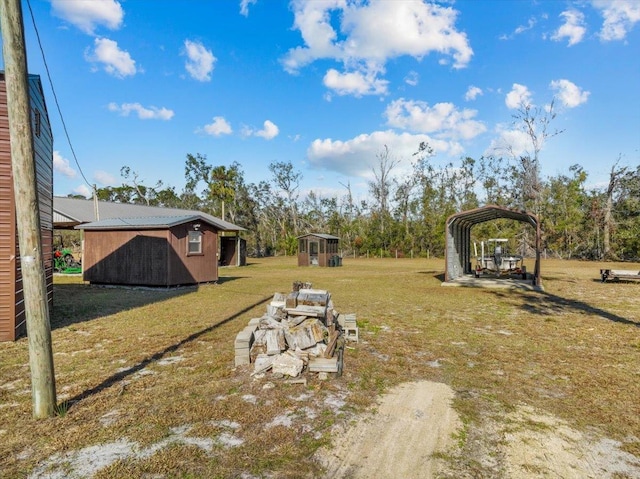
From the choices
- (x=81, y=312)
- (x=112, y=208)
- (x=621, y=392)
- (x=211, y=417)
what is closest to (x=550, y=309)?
(x=621, y=392)

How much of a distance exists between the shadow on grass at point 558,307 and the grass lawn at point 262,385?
4.3 inches

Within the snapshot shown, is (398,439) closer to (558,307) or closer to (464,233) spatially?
(558,307)

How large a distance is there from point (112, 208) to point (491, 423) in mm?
26053

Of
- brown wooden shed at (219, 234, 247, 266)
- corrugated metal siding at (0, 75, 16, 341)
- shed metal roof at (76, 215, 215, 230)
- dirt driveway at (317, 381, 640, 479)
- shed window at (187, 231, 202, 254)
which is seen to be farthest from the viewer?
brown wooden shed at (219, 234, 247, 266)

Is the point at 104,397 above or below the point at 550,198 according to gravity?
below

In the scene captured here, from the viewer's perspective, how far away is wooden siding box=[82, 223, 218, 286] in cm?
1402

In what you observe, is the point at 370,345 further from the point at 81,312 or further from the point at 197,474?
the point at 81,312

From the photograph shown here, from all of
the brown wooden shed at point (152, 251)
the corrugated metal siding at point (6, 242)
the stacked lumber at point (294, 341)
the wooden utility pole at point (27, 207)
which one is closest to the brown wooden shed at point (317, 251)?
the brown wooden shed at point (152, 251)

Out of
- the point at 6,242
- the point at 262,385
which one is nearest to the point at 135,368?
the point at 262,385

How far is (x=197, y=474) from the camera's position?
2775 mm

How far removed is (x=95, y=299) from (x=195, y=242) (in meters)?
4.48

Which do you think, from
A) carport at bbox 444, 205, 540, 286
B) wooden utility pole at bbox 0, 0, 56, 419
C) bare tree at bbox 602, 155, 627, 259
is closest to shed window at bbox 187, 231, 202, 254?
carport at bbox 444, 205, 540, 286

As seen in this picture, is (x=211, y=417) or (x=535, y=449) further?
(x=211, y=417)

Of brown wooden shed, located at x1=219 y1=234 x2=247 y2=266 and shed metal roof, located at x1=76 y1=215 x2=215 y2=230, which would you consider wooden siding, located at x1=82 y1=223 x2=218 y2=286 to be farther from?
brown wooden shed, located at x1=219 y1=234 x2=247 y2=266
